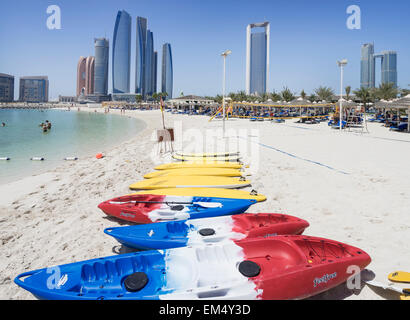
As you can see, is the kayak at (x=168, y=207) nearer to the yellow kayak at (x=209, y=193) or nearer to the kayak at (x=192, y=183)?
the yellow kayak at (x=209, y=193)

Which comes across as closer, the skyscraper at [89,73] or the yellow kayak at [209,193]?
the yellow kayak at [209,193]

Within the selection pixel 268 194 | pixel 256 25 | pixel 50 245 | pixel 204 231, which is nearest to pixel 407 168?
pixel 268 194

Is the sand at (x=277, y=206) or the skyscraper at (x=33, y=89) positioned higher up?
the skyscraper at (x=33, y=89)

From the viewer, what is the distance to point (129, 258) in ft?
8.52

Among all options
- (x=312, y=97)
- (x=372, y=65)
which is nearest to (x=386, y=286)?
(x=312, y=97)

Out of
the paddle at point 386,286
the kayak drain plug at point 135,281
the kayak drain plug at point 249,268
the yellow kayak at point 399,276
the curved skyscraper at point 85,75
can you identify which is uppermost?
the curved skyscraper at point 85,75

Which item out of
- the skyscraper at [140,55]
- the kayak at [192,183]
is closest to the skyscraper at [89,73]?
the skyscraper at [140,55]

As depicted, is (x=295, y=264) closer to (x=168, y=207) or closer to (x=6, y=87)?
(x=168, y=207)

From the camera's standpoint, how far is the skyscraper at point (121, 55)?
170m

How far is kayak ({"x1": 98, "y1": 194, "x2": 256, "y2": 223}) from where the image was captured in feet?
13.0

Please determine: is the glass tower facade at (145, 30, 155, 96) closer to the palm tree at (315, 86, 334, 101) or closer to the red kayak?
the palm tree at (315, 86, 334, 101)

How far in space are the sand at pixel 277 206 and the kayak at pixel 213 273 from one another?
368 mm

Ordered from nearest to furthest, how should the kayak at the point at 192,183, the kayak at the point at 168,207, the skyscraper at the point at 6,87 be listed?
1. the kayak at the point at 168,207
2. the kayak at the point at 192,183
3. the skyscraper at the point at 6,87

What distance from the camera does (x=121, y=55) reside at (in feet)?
559
